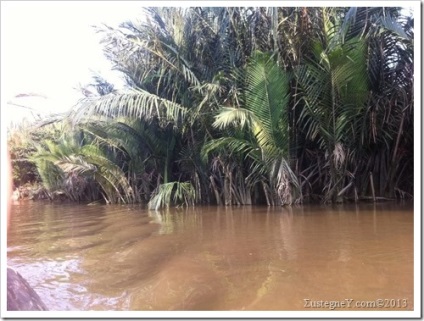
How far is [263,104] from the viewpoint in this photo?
6355mm

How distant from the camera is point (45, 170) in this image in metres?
9.43

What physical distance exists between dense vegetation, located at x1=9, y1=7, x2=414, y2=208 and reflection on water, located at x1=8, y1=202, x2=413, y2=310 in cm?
139

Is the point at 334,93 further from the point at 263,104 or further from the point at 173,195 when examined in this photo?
the point at 173,195

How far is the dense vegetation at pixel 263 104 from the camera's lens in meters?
6.28

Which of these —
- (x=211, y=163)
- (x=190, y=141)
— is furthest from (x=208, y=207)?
(x=190, y=141)

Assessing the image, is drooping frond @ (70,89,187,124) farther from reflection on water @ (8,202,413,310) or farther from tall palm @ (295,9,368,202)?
tall palm @ (295,9,368,202)

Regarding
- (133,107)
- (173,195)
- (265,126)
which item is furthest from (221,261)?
(173,195)

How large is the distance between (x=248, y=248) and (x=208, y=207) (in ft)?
10.6

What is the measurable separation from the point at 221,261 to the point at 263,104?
11.5ft

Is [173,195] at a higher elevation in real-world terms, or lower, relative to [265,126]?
lower

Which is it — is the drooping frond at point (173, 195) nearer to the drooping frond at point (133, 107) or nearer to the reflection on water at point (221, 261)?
the drooping frond at point (133, 107)

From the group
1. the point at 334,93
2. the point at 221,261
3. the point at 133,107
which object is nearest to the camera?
the point at 221,261

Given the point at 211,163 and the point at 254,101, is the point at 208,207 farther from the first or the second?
the point at 254,101

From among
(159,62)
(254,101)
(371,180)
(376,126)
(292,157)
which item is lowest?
(371,180)
